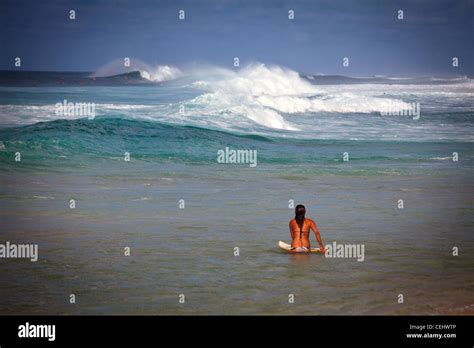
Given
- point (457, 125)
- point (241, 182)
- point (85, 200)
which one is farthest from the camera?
point (457, 125)

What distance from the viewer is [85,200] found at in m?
12.5

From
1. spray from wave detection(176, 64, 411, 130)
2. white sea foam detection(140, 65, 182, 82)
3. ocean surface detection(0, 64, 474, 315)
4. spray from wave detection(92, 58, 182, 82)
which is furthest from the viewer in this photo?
spray from wave detection(92, 58, 182, 82)

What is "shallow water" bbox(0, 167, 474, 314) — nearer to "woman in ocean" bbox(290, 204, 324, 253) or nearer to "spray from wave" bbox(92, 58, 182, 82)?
"woman in ocean" bbox(290, 204, 324, 253)

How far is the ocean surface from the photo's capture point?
7.33 m

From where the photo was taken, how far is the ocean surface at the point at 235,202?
7332 mm

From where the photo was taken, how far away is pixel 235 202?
39.9 feet

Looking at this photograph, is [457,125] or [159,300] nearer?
[159,300]

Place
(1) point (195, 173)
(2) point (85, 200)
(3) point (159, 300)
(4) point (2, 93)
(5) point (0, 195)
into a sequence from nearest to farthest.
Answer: (3) point (159, 300)
(2) point (85, 200)
(5) point (0, 195)
(1) point (195, 173)
(4) point (2, 93)

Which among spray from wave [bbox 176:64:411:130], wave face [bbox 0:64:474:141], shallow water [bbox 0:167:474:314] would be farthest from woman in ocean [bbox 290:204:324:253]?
spray from wave [bbox 176:64:411:130]
